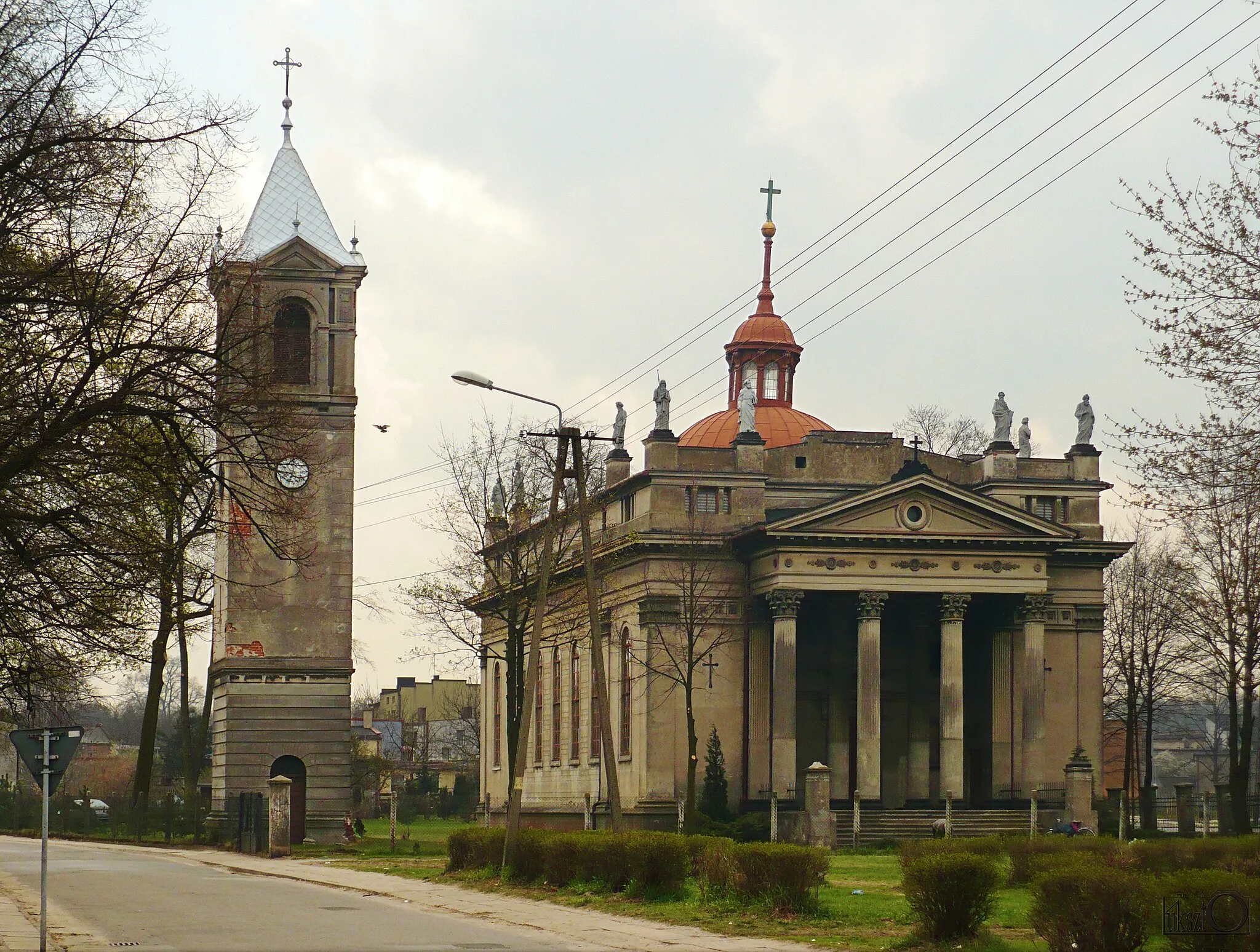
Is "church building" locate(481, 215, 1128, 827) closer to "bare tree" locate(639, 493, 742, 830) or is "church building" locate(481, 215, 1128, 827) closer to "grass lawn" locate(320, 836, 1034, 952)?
"bare tree" locate(639, 493, 742, 830)

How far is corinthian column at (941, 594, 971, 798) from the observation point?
5997 cm

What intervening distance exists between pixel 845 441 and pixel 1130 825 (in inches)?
697

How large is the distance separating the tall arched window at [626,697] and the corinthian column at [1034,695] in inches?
571

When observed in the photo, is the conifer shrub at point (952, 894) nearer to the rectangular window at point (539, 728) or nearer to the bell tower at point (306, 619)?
the bell tower at point (306, 619)

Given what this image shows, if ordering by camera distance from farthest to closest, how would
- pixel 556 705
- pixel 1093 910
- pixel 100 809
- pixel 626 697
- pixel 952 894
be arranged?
1. pixel 100 809
2. pixel 556 705
3. pixel 626 697
4. pixel 952 894
5. pixel 1093 910

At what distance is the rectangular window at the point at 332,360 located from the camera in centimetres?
5334

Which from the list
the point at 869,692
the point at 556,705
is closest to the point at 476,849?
the point at 869,692

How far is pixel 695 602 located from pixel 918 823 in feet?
35.8

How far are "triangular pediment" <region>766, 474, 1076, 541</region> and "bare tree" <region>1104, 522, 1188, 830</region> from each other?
22.7 ft

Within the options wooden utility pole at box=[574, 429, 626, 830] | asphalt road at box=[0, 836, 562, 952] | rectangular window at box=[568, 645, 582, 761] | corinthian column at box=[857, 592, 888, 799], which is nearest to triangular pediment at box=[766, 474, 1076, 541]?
corinthian column at box=[857, 592, 888, 799]

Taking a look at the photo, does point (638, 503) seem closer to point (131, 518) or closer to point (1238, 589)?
point (1238, 589)

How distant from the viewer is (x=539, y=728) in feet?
253

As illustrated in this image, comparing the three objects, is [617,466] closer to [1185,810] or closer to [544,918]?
[1185,810]

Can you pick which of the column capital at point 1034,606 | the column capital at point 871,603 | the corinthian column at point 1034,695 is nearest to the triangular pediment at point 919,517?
the column capital at point 871,603
